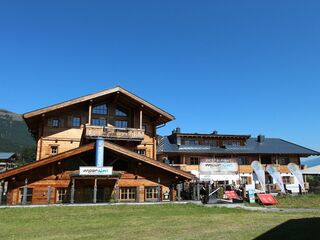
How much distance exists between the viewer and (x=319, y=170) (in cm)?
3953

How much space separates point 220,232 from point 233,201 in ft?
51.0

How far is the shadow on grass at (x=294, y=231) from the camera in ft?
36.2

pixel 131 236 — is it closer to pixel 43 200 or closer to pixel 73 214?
pixel 73 214

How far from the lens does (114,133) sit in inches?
1201

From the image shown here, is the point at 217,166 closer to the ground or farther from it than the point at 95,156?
closer to the ground

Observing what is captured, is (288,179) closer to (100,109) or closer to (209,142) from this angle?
(209,142)

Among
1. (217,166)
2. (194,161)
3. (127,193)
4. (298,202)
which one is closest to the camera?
(127,193)

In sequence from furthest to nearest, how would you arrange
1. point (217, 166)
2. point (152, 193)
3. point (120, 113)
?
point (120, 113), point (217, 166), point (152, 193)

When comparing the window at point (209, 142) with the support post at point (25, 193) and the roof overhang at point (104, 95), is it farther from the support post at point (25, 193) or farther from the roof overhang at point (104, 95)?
the support post at point (25, 193)

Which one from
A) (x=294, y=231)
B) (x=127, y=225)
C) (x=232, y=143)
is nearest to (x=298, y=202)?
(x=294, y=231)

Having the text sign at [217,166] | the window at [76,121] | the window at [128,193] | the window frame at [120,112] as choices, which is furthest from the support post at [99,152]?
the text sign at [217,166]

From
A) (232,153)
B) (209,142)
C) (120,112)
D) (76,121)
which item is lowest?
(232,153)

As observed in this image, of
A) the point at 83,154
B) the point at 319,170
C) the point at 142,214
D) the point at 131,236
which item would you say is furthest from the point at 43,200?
the point at 319,170

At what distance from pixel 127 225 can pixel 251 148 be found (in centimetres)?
3680
